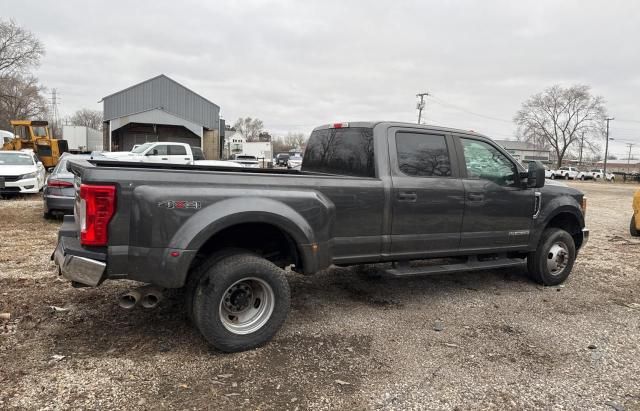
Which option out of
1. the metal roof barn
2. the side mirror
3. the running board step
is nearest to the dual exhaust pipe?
the running board step

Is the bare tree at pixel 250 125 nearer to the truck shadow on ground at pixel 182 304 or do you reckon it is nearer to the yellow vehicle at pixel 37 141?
the yellow vehicle at pixel 37 141

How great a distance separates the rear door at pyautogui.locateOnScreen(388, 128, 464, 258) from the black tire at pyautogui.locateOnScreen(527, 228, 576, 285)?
1.53 metres

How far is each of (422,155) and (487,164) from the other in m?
0.92

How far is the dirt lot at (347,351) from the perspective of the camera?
3.10m

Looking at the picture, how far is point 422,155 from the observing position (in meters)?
4.78

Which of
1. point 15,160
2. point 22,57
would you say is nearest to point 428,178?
point 15,160

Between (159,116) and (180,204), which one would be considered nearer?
(180,204)

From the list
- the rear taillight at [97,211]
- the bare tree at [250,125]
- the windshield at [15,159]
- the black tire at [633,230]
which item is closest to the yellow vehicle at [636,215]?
the black tire at [633,230]

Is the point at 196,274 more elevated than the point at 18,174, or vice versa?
the point at 18,174

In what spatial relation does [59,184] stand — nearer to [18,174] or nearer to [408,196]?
[18,174]

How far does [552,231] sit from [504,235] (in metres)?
0.96

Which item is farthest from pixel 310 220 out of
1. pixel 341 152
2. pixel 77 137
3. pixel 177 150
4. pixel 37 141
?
pixel 77 137

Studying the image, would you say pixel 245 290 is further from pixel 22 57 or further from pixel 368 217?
pixel 22 57

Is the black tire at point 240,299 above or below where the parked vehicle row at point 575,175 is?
below
